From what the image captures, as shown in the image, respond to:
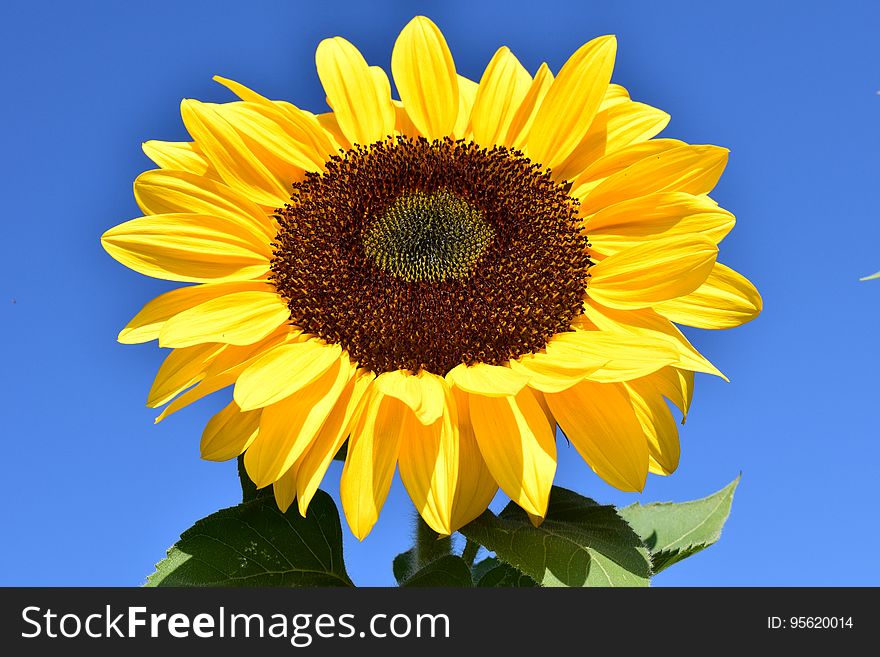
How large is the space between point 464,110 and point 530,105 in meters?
0.26

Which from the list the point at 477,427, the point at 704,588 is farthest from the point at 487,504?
the point at 704,588

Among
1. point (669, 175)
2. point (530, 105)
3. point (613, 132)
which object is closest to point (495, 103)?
point (530, 105)

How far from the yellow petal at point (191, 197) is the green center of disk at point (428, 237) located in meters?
0.40

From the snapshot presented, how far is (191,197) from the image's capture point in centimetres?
297

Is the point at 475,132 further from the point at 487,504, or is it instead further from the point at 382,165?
the point at 487,504

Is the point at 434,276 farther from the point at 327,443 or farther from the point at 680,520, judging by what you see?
the point at 680,520

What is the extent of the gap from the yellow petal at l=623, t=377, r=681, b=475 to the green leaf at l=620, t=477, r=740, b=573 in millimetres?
526

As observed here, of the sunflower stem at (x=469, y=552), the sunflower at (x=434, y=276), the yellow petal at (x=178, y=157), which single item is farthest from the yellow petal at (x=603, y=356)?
the yellow petal at (x=178, y=157)

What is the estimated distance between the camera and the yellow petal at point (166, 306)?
9.07ft

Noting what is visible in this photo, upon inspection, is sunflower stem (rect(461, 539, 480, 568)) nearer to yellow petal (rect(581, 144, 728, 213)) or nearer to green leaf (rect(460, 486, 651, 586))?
green leaf (rect(460, 486, 651, 586))

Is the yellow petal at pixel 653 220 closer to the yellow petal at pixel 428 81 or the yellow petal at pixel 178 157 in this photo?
the yellow petal at pixel 428 81

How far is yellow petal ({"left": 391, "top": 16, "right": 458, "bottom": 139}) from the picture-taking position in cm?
318

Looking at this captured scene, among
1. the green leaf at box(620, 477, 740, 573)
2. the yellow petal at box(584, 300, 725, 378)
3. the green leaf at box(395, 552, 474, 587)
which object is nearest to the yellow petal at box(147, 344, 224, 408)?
the green leaf at box(395, 552, 474, 587)

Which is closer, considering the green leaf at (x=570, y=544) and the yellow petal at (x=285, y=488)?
the green leaf at (x=570, y=544)
